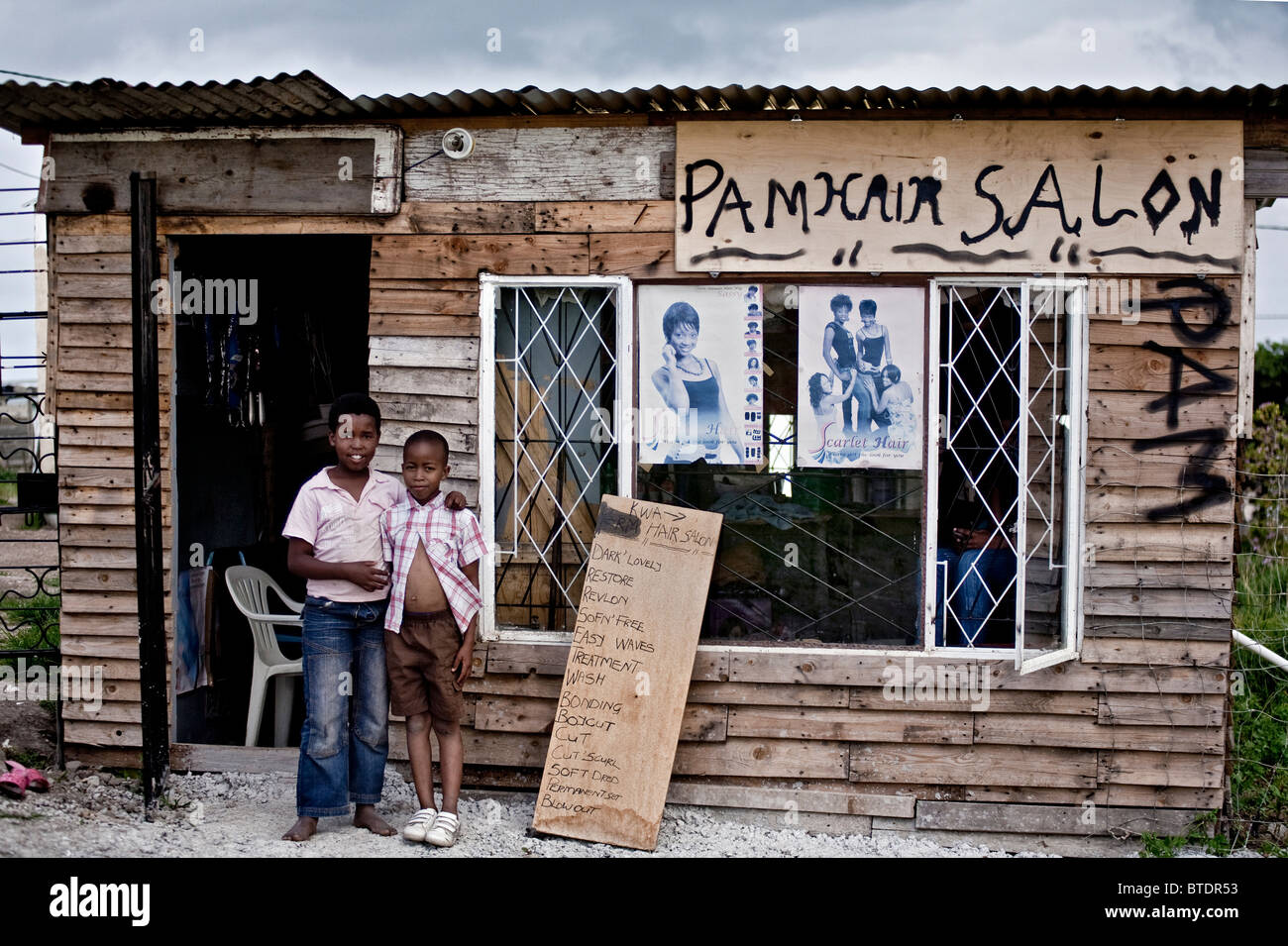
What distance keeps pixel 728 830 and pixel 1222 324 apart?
347 centimetres

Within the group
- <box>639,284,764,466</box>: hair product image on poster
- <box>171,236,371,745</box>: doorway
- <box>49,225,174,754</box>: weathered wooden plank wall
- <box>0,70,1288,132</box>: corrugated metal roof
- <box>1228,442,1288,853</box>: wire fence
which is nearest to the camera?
<box>0,70,1288,132</box>: corrugated metal roof

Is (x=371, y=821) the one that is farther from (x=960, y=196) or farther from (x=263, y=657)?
(x=960, y=196)

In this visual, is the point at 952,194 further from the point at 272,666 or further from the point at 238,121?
the point at 272,666

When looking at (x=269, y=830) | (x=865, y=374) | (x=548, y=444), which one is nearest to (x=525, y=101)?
(x=548, y=444)

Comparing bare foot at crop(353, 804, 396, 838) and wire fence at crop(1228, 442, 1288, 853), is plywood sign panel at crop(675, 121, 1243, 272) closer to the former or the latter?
wire fence at crop(1228, 442, 1288, 853)

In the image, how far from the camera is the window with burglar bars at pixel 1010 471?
196 inches

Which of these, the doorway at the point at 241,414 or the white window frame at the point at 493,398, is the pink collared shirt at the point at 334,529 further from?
the doorway at the point at 241,414

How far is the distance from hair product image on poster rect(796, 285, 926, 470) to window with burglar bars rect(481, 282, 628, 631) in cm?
105

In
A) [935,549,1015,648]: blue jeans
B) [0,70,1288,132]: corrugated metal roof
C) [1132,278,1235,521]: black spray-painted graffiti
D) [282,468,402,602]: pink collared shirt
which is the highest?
[0,70,1288,132]: corrugated metal roof

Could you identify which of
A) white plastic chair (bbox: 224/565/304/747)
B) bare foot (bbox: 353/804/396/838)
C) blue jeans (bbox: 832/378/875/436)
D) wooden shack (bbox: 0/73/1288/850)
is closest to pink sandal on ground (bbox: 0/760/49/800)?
wooden shack (bbox: 0/73/1288/850)

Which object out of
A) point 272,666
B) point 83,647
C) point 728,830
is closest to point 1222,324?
point 728,830

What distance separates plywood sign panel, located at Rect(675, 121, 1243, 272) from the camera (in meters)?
4.92

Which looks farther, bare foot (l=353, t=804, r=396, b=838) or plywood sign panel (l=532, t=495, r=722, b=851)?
plywood sign panel (l=532, t=495, r=722, b=851)

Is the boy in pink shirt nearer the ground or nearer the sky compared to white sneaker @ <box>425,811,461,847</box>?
nearer the sky
